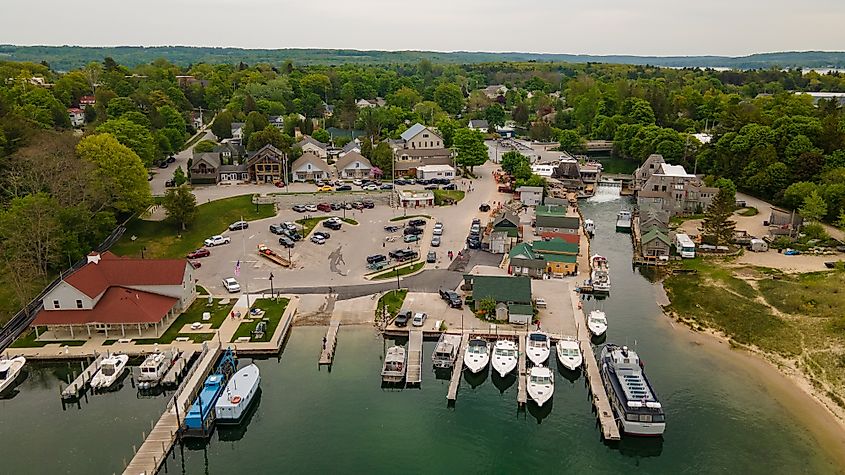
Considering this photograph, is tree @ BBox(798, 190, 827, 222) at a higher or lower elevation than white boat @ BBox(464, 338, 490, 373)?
higher

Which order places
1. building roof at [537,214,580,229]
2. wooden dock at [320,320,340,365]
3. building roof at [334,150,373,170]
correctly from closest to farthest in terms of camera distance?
wooden dock at [320,320,340,365] < building roof at [537,214,580,229] < building roof at [334,150,373,170]

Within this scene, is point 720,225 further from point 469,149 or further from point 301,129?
point 301,129

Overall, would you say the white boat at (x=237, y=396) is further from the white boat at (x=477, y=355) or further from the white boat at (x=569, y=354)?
the white boat at (x=569, y=354)

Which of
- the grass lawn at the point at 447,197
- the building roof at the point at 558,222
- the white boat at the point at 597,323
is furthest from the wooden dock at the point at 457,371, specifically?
the grass lawn at the point at 447,197

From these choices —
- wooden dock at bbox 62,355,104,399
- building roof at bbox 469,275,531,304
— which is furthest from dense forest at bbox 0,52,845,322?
building roof at bbox 469,275,531,304

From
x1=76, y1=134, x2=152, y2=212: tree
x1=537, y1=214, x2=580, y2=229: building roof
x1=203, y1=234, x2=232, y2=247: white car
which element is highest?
x1=76, y1=134, x2=152, y2=212: tree

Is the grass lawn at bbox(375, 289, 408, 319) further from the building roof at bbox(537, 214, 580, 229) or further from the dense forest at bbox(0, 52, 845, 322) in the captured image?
the dense forest at bbox(0, 52, 845, 322)
